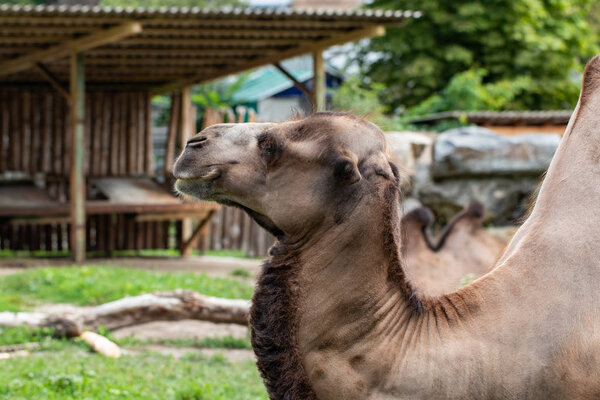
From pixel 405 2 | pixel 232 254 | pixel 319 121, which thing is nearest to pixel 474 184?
pixel 232 254

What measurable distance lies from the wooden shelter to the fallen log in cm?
509

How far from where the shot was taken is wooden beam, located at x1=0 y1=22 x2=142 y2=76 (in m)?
12.7

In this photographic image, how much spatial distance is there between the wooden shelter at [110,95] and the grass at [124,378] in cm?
617

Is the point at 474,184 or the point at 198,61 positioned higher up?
the point at 198,61

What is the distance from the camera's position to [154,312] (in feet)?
26.9

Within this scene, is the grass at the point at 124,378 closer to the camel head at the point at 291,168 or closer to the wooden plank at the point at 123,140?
the camel head at the point at 291,168

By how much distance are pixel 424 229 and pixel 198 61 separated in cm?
805

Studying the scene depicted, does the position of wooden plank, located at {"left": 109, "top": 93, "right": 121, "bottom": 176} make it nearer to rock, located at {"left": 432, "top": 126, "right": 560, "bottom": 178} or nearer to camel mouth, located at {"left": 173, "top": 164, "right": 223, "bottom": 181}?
rock, located at {"left": 432, "top": 126, "right": 560, "bottom": 178}

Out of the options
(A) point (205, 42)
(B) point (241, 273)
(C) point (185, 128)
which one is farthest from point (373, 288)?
(C) point (185, 128)

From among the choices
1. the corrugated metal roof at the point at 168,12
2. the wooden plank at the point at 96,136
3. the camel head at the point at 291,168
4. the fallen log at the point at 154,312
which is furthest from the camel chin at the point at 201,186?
the wooden plank at the point at 96,136

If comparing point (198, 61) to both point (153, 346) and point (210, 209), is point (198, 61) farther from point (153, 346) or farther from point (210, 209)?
point (153, 346)

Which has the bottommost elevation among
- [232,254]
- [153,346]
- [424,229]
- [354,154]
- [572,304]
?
[232,254]

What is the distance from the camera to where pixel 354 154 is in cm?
336

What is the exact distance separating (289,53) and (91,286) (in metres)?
6.31
